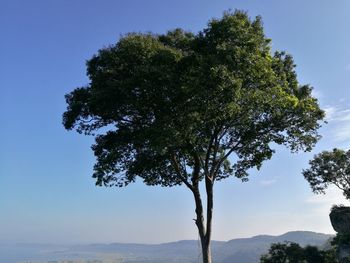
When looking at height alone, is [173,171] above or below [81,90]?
below

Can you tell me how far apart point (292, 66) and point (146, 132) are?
29.4ft

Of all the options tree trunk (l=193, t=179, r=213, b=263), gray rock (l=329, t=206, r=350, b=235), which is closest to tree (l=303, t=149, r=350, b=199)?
gray rock (l=329, t=206, r=350, b=235)

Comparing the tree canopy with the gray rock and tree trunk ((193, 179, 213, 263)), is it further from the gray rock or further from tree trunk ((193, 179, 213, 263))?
the gray rock

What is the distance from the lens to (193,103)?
19125 mm

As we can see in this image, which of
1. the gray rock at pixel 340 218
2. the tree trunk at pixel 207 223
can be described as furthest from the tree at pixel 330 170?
the tree trunk at pixel 207 223

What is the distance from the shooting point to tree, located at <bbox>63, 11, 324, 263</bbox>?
61.6 feet

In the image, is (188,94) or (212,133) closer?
(188,94)

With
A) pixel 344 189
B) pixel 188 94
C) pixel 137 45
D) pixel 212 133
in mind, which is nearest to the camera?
pixel 188 94

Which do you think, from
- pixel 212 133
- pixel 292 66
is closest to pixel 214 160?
pixel 212 133

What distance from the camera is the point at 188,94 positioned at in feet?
61.8

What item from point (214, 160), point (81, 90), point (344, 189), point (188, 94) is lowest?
point (214, 160)

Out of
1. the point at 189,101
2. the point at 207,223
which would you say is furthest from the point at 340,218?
the point at 189,101

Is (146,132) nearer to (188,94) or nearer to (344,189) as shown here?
(188,94)

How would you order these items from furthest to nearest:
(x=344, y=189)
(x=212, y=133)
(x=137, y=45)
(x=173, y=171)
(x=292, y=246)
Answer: (x=292, y=246), (x=344, y=189), (x=173, y=171), (x=212, y=133), (x=137, y=45)
